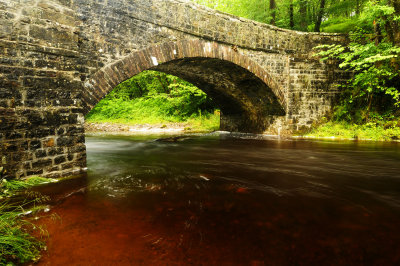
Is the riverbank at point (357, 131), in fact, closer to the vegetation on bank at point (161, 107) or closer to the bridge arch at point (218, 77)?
the bridge arch at point (218, 77)

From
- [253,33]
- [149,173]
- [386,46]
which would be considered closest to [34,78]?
[149,173]

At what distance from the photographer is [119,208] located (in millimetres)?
2750

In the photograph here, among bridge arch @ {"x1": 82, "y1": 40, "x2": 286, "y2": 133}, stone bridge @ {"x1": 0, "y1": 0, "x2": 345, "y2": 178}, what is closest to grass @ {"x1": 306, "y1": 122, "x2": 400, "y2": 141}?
stone bridge @ {"x1": 0, "y1": 0, "x2": 345, "y2": 178}

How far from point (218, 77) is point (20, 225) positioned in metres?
8.00

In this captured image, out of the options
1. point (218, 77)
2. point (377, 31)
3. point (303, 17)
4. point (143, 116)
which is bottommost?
point (143, 116)

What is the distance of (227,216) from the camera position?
2.55 m

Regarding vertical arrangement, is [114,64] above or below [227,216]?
above

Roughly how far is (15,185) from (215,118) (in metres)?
12.3

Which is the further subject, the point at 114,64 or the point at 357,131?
the point at 357,131

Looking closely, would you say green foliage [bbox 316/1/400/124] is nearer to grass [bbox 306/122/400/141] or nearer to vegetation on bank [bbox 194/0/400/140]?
vegetation on bank [bbox 194/0/400/140]

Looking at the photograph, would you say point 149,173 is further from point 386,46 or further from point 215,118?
point 215,118

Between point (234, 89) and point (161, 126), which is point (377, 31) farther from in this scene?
point (161, 126)

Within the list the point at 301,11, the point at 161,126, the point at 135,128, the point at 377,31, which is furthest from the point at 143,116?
the point at 377,31

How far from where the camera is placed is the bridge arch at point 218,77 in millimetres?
5059
